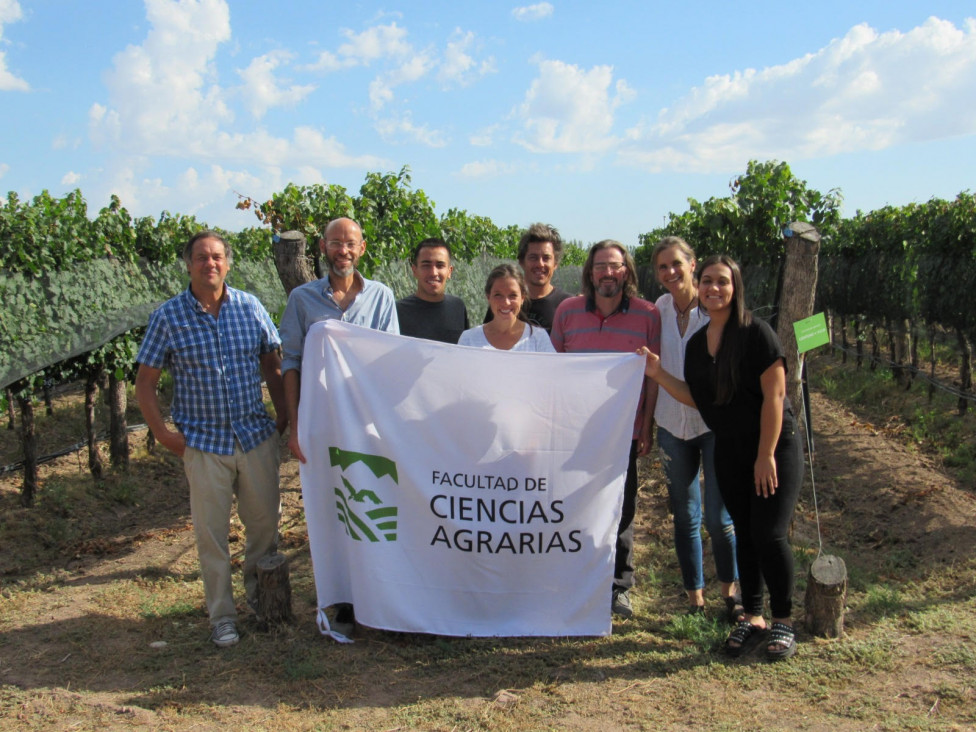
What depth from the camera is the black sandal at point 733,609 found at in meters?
3.84

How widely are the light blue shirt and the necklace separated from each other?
1.45m

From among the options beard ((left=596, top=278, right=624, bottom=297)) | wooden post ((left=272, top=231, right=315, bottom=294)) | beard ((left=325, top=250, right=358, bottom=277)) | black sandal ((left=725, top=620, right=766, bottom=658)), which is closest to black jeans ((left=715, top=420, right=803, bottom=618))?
black sandal ((left=725, top=620, right=766, bottom=658))

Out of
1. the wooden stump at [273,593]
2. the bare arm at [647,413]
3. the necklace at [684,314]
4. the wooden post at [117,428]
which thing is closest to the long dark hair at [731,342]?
the necklace at [684,314]

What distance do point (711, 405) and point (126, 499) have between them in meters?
6.39

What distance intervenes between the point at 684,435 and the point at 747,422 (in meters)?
0.42

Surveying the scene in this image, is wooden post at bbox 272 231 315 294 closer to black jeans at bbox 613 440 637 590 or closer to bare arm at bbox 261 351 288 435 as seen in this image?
bare arm at bbox 261 351 288 435

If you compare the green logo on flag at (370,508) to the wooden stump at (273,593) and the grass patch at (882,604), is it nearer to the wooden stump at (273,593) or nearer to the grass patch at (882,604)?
the wooden stump at (273,593)

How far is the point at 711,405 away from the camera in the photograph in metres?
3.35

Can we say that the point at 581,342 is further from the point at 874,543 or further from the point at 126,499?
the point at 126,499

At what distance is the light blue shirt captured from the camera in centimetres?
375

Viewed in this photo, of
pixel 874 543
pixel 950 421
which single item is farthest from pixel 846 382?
pixel 874 543

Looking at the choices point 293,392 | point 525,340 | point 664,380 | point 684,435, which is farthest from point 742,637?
point 293,392

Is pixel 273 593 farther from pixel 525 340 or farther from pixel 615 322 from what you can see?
pixel 615 322

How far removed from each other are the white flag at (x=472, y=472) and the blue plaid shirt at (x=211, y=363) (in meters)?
0.32
